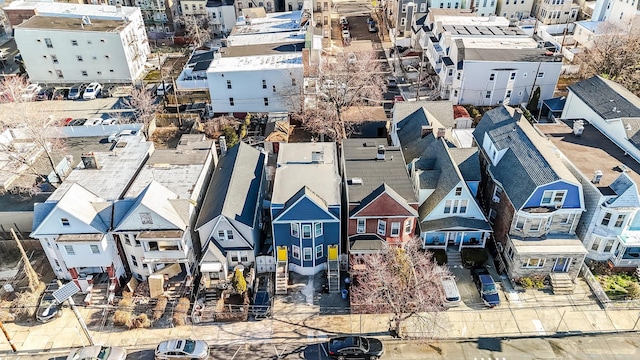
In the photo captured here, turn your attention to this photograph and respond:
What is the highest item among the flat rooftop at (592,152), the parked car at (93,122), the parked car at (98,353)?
the flat rooftop at (592,152)

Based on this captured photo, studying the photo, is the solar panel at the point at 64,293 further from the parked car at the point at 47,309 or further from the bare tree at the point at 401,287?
the bare tree at the point at 401,287

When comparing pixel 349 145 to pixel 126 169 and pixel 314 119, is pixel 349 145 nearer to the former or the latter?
pixel 314 119

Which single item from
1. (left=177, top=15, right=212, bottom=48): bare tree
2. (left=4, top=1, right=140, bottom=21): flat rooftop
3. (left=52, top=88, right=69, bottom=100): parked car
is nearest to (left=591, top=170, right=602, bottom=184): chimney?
(left=177, top=15, right=212, bottom=48): bare tree

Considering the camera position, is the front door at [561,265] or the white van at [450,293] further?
the front door at [561,265]

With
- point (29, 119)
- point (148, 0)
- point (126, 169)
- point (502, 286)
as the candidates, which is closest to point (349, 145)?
point (502, 286)

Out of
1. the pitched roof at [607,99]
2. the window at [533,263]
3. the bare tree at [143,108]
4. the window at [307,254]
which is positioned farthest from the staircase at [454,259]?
the bare tree at [143,108]

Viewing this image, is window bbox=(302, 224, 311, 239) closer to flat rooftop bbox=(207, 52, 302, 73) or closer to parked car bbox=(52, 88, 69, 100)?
flat rooftop bbox=(207, 52, 302, 73)
